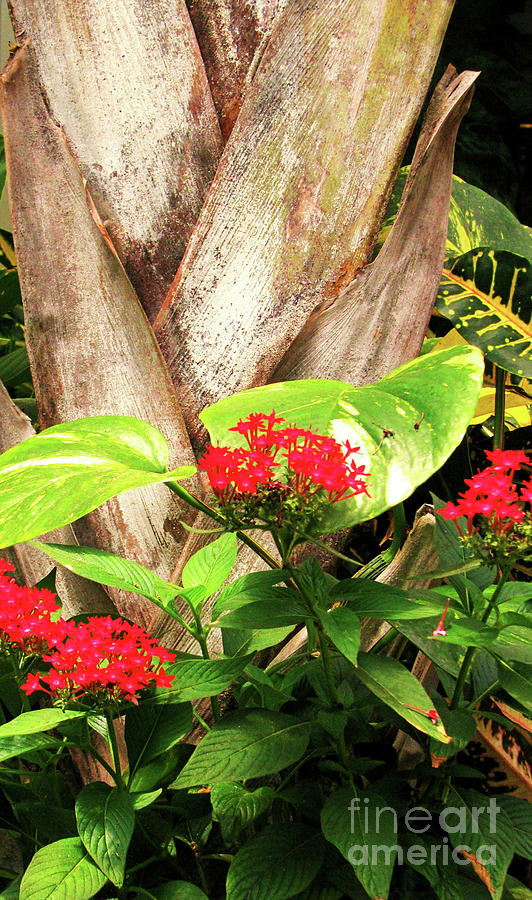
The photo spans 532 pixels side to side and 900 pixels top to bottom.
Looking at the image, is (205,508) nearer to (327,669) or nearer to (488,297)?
(327,669)

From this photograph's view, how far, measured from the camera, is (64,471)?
1.49 ft

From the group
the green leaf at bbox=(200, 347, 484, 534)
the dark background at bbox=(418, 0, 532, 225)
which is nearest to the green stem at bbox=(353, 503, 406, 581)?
the green leaf at bbox=(200, 347, 484, 534)

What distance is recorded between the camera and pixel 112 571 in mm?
514

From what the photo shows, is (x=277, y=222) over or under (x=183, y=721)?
over

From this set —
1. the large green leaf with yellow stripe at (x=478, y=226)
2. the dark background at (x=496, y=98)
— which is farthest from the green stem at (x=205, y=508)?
the dark background at (x=496, y=98)

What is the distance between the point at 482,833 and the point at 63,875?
0.85 feet

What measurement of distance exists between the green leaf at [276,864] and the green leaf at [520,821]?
133 mm

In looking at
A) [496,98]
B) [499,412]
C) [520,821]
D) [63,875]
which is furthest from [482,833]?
[496,98]

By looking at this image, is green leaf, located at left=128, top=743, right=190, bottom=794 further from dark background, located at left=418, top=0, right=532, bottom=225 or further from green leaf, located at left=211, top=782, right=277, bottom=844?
dark background, located at left=418, top=0, right=532, bottom=225

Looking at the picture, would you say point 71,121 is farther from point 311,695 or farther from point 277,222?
point 311,695

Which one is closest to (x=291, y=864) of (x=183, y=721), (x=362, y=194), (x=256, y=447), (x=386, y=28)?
(x=183, y=721)

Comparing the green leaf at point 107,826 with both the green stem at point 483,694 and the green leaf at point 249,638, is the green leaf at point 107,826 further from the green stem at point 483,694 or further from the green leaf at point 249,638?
the green stem at point 483,694

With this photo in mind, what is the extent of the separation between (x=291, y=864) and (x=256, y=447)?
26 cm

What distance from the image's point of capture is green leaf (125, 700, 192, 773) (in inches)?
19.9
